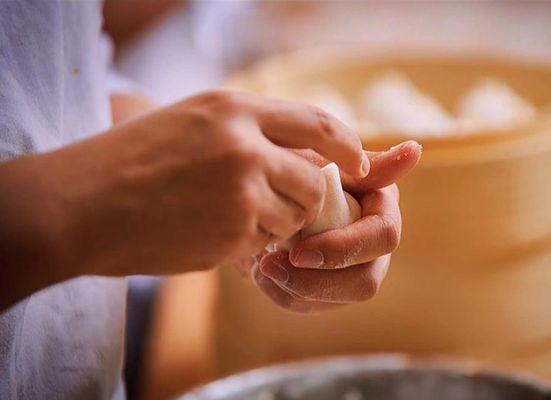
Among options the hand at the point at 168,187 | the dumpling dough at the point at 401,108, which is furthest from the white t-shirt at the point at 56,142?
the dumpling dough at the point at 401,108

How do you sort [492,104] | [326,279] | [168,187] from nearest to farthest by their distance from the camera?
[168,187], [326,279], [492,104]

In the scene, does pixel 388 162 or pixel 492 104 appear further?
pixel 492 104

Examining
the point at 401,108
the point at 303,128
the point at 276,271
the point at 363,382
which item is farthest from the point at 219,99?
the point at 401,108

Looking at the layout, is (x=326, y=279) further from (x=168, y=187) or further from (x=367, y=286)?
(x=168, y=187)

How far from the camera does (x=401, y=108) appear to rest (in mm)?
1109

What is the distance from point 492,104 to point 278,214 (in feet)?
2.69

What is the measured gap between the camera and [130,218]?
352 millimetres

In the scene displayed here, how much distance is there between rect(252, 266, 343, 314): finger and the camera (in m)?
0.52

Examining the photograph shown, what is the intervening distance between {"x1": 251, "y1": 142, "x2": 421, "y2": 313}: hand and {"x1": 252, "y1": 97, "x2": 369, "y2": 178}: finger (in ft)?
0.22

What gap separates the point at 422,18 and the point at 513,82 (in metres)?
1.44

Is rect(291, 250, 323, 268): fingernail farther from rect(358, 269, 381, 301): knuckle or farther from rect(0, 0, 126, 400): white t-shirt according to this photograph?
rect(0, 0, 126, 400): white t-shirt

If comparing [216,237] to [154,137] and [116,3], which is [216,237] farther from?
[116,3]

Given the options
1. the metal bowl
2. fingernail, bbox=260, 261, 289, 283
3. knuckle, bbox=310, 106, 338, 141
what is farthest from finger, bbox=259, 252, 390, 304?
the metal bowl

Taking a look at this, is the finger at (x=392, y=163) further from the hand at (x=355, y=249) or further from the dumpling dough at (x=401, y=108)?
the dumpling dough at (x=401, y=108)
